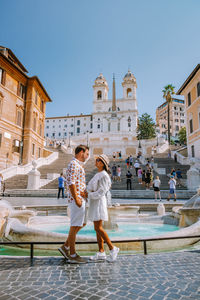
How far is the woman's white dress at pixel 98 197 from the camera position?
3.29m

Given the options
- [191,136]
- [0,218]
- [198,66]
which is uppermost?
[198,66]

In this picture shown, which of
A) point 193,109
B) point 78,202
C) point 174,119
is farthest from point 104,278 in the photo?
point 174,119

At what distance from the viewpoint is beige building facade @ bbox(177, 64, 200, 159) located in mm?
24734

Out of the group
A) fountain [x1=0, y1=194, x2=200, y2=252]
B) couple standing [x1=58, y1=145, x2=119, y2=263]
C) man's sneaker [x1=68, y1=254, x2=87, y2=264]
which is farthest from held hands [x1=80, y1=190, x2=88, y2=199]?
fountain [x1=0, y1=194, x2=200, y2=252]

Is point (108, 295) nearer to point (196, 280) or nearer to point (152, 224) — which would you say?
point (196, 280)

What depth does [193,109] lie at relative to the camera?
26234 millimetres

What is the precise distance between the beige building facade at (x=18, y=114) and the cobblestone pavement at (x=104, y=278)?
22.4m

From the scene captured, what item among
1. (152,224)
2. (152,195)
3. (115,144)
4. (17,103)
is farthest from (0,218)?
(115,144)

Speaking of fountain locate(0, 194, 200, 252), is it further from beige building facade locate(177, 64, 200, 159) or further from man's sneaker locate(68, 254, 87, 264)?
beige building facade locate(177, 64, 200, 159)

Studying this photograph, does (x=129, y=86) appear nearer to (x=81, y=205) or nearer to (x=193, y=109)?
(x=193, y=109)

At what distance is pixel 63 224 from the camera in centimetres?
740

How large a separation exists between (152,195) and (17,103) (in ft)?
67.0

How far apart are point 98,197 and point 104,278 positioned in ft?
3.57

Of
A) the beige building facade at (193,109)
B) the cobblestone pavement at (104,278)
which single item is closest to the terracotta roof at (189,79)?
the beige building facade at (193,109)
